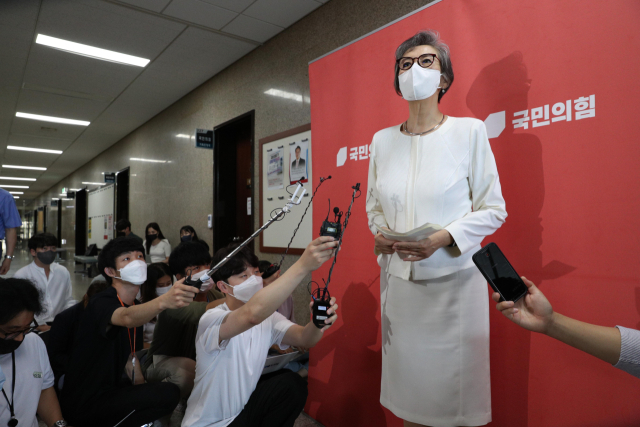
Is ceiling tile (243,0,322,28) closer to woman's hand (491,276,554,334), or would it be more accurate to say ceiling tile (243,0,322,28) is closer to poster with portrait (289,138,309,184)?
poster with portrait (289,138,309,184)

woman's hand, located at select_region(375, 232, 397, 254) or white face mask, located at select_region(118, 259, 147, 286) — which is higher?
woman's hand, located at select_region(375, 232, 397, 254)

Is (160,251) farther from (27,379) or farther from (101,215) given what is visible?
(101,215)

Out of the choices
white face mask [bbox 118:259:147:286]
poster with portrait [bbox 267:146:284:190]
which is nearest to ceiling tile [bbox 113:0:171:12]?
poster with portrait [bbox 267:146:284:190]

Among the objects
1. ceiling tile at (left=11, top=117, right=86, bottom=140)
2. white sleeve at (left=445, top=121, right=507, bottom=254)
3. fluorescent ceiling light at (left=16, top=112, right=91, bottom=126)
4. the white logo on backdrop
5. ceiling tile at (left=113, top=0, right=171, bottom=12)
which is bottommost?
white sleeve at (left=445, top=121, right=507, bottom=254)

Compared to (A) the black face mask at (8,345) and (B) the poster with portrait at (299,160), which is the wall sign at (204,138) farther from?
(A) the black face mask at (8,345)

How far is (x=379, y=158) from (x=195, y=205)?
465 centimetres

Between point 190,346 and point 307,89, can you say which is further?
point 307,89

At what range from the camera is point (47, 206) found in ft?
68.5

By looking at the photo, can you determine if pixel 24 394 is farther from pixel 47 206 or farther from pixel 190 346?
pixel 47 206

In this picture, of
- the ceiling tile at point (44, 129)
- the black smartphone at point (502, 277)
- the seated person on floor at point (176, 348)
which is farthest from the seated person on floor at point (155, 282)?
the ceiling tile at point (44, 129)

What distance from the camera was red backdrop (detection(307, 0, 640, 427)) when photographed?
137 cm

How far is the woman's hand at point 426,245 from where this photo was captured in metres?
1.23

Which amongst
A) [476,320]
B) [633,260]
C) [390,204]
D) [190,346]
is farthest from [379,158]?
[190,346]

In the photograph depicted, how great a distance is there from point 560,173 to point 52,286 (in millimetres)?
3809
